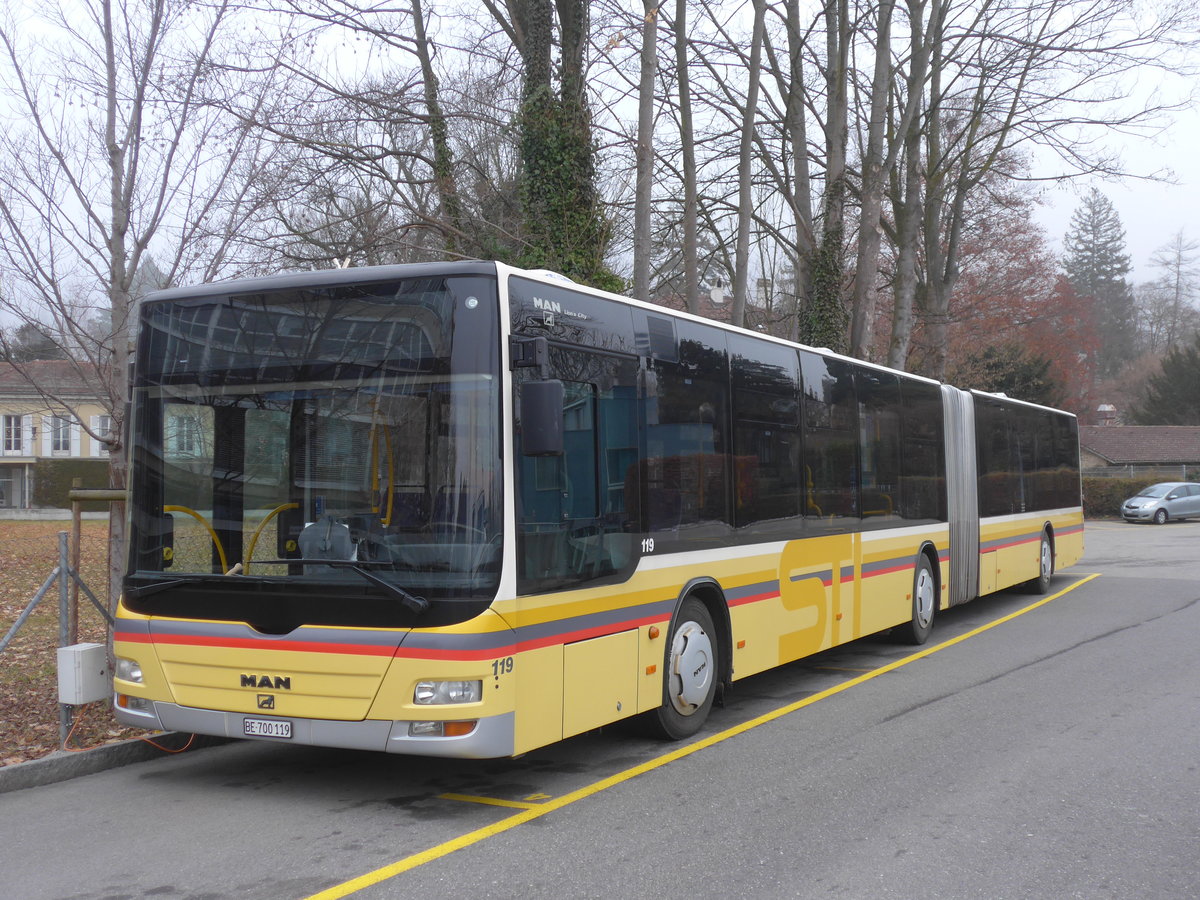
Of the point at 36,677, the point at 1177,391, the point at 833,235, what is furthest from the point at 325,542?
the point at 1177,391

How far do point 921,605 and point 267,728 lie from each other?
8.67m

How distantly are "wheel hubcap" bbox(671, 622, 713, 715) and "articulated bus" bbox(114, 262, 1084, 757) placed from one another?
2 cm

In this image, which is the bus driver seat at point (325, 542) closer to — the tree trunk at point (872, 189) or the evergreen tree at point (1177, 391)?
the tree trunk at point (872, 189)

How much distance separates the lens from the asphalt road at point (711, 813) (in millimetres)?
4980

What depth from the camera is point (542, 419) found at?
598cm

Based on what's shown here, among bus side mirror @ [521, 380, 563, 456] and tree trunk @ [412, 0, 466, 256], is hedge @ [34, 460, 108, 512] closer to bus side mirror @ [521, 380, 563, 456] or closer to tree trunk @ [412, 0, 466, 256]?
tree trunk @ [412, 0, 466, 256]

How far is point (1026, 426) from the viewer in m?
17.6

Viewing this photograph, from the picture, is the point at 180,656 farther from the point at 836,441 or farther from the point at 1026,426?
the point at 1026,426

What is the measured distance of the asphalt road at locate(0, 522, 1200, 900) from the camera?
4980 millimetres

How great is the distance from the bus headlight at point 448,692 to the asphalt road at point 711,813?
0.65 meters

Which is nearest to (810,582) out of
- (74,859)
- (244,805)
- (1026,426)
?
(244,805)

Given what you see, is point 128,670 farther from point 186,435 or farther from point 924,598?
point 924,598

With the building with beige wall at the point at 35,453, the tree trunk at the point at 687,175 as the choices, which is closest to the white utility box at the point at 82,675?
the building with beige wall at the point at 35,453

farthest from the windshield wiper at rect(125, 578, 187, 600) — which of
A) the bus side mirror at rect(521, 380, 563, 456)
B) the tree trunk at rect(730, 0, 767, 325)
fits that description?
the tree trunk at rect(730, 0, 767, 325)
